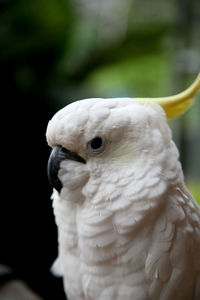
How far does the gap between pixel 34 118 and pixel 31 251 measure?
585 mm

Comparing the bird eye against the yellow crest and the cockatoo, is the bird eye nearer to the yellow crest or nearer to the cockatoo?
the cockatoo

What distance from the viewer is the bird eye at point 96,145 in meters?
0.69

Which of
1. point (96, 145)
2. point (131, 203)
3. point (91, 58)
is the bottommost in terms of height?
point (131, 203)

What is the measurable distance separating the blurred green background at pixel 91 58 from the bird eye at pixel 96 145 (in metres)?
0.77

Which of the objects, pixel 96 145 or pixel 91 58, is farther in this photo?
pixel 91 58

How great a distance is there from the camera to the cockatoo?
0.69m

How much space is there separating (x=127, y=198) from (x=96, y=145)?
0.13 metres

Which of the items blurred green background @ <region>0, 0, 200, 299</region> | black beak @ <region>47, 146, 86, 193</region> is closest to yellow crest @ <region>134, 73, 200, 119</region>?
black beak @ <region>47, 146, 86, 193</region>

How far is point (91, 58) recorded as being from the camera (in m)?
2.01

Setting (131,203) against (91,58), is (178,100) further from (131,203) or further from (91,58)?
(91,58)

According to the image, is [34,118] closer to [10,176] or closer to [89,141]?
[10,176]

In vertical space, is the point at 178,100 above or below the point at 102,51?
below

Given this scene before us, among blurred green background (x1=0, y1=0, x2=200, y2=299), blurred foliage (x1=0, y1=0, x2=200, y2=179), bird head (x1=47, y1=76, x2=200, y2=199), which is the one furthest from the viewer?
blurred foliage (x1=0, y1=0, x2=200, y2=179)

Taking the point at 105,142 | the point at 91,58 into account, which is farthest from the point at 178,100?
the point at 91,58
